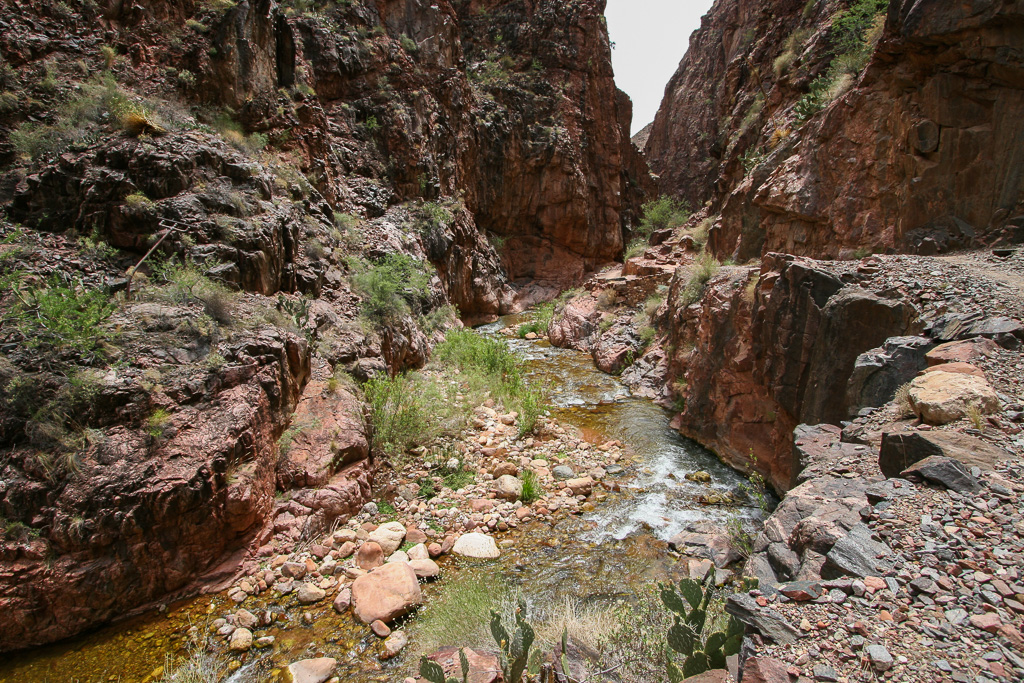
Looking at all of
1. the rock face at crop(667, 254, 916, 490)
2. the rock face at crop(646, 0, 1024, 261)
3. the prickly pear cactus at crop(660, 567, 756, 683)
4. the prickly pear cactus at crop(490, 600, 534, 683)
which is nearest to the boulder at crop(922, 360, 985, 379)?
the rock face at crop(667, 254, 916, 490)

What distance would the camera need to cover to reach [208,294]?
213 inches

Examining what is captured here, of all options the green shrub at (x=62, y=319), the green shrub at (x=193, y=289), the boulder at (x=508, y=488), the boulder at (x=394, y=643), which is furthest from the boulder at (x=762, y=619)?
the green shrub at (x=193, y=289)

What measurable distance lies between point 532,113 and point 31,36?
20.6 metres

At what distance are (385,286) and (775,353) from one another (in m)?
6.51

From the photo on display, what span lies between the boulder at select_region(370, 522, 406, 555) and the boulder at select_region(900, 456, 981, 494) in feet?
13.9

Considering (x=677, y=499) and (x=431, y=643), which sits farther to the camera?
(x=677, y=499)

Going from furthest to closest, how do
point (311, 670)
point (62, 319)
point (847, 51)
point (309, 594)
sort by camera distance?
1. point (847, 51)
2. point (62, 319)
3. point (309, 594)
4. point (311, 670)

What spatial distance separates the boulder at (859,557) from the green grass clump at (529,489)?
11.5 feet

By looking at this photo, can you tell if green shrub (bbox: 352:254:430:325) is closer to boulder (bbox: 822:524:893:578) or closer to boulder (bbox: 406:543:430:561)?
boulder (bbox: 406:543:430:561)

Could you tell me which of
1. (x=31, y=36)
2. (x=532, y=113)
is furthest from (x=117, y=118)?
(x=532, y=113)

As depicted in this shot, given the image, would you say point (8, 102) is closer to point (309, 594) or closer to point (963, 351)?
point (309, 594)

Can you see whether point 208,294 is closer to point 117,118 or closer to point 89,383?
point 89,383

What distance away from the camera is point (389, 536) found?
189 inches

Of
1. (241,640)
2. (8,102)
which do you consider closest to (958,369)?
(241,640)
